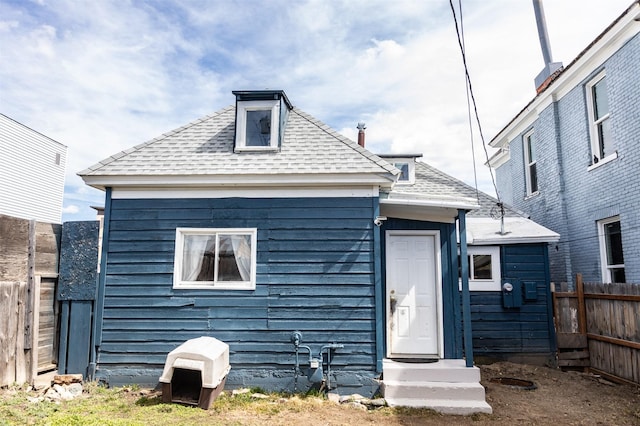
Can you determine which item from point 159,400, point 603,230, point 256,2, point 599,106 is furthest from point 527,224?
point 159,400

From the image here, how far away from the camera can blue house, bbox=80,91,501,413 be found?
667 centimetres

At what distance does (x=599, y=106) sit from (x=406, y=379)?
25.5 ft

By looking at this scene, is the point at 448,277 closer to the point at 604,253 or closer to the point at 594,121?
the point at 604,253

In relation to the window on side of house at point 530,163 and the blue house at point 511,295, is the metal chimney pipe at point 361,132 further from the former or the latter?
the window on side of house at point 530,163

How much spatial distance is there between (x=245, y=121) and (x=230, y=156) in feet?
2.69

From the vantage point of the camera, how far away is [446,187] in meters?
10.6

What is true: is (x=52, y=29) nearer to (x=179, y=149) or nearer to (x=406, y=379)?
(x=179, y=149)

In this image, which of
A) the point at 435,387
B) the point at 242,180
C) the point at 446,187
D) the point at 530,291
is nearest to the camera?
the point at 435,387

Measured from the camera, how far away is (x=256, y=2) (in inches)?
299

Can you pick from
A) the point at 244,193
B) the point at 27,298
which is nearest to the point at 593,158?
the point at 244,193

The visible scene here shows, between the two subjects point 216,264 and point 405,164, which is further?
point 405,164

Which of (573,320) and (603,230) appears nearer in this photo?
(573,320)

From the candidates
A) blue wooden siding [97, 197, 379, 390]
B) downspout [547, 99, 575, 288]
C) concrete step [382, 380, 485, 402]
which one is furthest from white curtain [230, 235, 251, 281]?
downspout [547, 99, 575, 288]

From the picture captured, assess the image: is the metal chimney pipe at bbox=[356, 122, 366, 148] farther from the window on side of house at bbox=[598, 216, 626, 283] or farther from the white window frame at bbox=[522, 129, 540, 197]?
the window on side of house at bbox=[598, 216, 626, 283]
